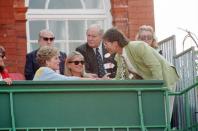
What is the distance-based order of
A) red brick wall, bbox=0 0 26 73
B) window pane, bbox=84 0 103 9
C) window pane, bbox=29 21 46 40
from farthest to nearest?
window pane, bbox=84 0 103 9 → window pane, bbox=29 21 46 40 → red brick wall, bbox=0 0 26 73

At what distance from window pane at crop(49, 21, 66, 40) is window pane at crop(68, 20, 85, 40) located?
11cm

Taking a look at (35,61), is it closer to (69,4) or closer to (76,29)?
(76,29)

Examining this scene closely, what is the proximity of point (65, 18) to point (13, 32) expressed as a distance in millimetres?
1136

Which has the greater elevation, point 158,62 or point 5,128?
Answer: point 158,62

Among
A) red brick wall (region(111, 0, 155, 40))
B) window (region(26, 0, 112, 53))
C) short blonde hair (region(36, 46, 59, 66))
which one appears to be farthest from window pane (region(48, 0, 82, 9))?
short blonde hair (region(36, 46, 59, 66))

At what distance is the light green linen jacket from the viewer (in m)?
11.1

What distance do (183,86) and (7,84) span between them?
122 inches

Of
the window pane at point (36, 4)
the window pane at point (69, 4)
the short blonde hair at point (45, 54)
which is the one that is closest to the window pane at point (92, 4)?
the window pane at point (69, 4)

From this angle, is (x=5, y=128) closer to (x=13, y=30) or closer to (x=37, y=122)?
(x=37, y=122)

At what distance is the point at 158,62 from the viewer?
11.1 m

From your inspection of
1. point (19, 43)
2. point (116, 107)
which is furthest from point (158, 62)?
point (19, 43)

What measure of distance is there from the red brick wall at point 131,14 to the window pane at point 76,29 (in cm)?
58

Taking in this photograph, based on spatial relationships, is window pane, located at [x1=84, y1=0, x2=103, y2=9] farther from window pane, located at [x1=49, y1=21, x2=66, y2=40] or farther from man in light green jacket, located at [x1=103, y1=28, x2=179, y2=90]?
man in light green jacket, located at [x1=103, y1=28, x2=179, y2=90]

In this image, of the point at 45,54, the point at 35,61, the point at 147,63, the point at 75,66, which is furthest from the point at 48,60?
the point at 35,61
